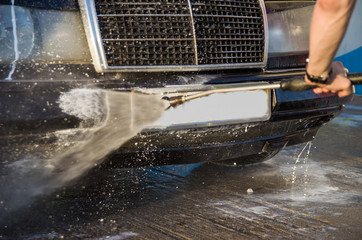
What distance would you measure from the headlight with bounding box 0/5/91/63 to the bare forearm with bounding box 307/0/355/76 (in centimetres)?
122

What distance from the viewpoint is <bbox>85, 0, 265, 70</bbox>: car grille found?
2471mm

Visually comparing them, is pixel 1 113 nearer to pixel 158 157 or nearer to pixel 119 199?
pixel 158 157

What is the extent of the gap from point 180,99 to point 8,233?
118 centimetres

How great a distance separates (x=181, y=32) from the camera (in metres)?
2.65

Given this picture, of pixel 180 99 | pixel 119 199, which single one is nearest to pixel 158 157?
pixel 180 99

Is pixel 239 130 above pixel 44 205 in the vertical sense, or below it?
above

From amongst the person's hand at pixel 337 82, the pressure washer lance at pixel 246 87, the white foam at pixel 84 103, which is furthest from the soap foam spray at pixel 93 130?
the person's hand at pixel 337 82

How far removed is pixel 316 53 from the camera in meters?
1.76

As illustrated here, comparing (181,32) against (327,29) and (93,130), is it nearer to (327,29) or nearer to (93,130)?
(93,130)

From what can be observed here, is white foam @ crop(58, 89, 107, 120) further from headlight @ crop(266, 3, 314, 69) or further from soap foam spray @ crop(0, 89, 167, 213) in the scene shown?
headlight @ crop(266, 3, 314, 69)

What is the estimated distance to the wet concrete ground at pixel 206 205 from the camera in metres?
2.47

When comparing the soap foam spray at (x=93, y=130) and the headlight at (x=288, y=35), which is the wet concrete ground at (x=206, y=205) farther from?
the headlight at (x=288, y=35)

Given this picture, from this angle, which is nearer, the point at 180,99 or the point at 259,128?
the point at 180,99

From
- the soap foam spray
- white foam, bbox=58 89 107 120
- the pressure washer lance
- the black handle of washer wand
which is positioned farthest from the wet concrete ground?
the black handle of washer wand
